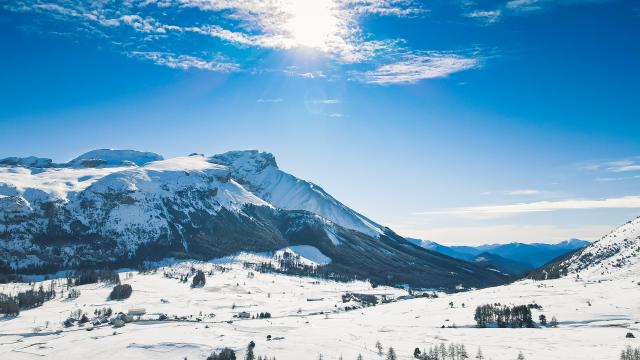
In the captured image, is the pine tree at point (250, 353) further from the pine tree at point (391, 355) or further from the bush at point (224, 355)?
the pine tree at point (391, 355)

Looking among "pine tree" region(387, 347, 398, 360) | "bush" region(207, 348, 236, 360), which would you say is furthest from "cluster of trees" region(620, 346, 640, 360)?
"bush" region(207, 348, 236, 360)

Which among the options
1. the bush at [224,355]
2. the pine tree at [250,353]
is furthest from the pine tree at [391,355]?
the bush at [224,355]

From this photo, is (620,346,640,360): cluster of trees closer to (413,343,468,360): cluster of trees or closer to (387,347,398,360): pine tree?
(413,343,468,360): cluster of trees

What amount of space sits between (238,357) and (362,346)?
1849 inches

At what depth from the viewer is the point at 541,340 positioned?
185500 mm

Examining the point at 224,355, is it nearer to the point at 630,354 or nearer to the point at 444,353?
the point at 444,353

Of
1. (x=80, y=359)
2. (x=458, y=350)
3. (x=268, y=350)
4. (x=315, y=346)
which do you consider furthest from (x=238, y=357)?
(x=458, y=350)

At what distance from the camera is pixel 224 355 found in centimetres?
18362

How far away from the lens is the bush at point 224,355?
598ft

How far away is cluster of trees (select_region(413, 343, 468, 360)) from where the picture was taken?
168250 millimetres

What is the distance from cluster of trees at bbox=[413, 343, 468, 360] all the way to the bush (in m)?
65.1

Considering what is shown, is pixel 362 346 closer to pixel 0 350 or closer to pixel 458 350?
pixel 458 350

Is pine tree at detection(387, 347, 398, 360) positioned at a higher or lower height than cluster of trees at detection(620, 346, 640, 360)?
lower

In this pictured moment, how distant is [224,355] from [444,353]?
77.6 m
